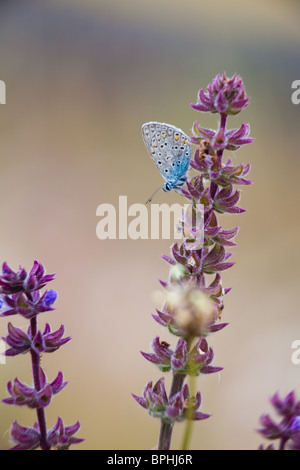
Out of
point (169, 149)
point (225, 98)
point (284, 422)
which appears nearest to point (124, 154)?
point (169, 149)

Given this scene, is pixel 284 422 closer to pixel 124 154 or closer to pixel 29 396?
pixel 29 396

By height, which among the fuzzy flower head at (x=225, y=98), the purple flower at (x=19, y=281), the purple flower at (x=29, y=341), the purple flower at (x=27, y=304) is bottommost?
the purple flower at (x=29, y=341)

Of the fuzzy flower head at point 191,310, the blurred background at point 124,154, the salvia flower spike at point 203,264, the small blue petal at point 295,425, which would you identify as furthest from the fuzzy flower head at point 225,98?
the blurred background at point 124,154

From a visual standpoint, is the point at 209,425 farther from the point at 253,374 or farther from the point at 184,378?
the point at 184,378

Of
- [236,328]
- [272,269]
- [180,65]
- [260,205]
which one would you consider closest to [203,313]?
[236,328]

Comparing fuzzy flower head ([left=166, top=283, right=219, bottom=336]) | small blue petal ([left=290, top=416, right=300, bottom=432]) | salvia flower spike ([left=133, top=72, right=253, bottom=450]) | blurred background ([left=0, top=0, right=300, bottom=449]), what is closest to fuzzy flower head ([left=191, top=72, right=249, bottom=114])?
salvia flower spike ([left=133, top=72, right=253, bottom=450])

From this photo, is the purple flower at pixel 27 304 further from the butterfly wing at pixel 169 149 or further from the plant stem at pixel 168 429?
the butterfly wing at pixel 169 149

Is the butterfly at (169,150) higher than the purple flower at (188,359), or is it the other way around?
the butterfly at (169,150)
